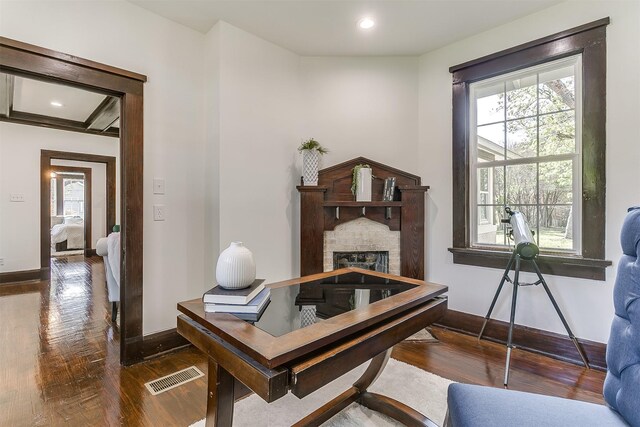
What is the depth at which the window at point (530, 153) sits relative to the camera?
2.55 meters

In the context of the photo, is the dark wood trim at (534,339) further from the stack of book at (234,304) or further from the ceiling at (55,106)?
the ceiling at (55,106)

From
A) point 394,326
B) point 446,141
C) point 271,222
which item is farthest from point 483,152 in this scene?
point 394,326

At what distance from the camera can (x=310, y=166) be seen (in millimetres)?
3094

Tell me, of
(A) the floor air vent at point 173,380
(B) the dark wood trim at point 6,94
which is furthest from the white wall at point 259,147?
(B) the dark wood trim at point 6,94

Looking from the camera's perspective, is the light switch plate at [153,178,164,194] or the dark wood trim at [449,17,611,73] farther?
the light switch plate at [153,178,164,194]

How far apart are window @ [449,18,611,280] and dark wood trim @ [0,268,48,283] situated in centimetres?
645

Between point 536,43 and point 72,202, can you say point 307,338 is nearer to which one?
point 536,43

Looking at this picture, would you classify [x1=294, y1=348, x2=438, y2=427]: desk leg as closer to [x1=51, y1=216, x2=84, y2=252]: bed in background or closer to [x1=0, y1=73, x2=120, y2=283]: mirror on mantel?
[x1=0, y1=73, x2=120, y2=283]: mirror on mantel

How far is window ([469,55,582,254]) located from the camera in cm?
255

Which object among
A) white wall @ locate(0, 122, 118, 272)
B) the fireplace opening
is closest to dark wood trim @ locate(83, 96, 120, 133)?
white wall @ locate(0, 122, 118, 272)

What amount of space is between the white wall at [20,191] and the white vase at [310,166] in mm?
5120

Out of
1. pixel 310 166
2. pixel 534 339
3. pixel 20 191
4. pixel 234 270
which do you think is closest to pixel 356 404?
pixel 234 270

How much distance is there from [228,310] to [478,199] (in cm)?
272

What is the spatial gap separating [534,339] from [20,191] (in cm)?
736
